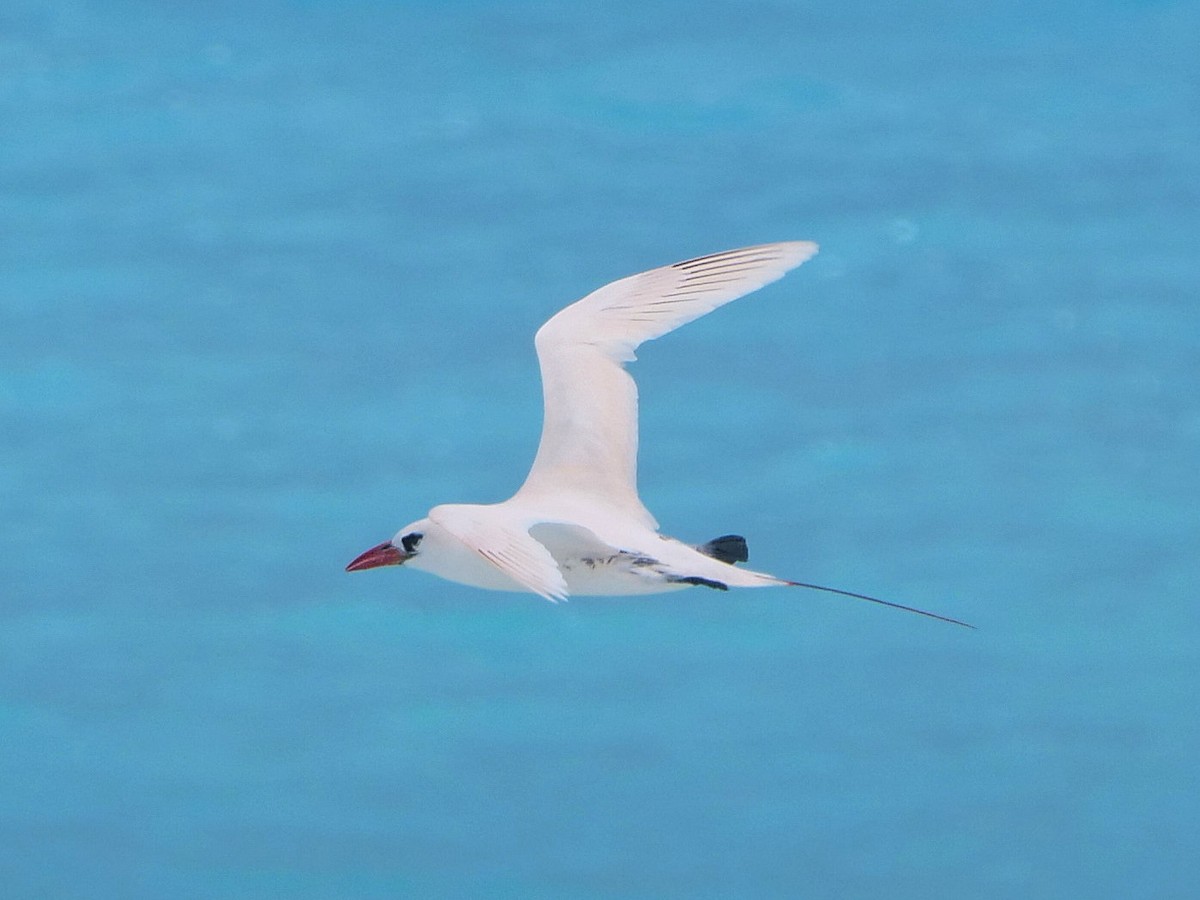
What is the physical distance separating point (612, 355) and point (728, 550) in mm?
1603

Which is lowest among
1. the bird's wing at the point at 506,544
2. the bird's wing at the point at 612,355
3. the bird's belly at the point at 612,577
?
the bird's wing at the point at 506,544

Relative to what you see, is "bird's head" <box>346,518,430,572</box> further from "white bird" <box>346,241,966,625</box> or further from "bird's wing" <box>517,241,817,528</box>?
"bird's wing" <box>517,241,817,528</box>

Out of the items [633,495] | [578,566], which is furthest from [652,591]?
[633,495]

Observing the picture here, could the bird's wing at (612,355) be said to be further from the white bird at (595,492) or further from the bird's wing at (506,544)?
the bird's wing at (506,544)

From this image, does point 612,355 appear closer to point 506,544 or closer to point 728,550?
point 728,550

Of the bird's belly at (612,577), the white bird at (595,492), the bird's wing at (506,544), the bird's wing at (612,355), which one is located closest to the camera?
the bird's wing at (506,544)

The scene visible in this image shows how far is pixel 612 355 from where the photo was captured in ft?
33.4

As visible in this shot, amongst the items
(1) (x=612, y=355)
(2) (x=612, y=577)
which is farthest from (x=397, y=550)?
(1) (x=612, y=355)

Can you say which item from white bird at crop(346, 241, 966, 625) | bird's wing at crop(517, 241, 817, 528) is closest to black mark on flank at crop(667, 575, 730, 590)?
white bird at crop(346, 241, 966, 625)

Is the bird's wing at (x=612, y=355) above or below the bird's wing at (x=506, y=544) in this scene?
above

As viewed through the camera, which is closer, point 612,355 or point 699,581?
point 699,581

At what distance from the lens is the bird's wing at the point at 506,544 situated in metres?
6.77

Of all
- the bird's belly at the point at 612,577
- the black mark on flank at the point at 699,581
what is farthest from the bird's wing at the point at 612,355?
the black mark on flank at the point at 699,581

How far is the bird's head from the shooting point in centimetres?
869
